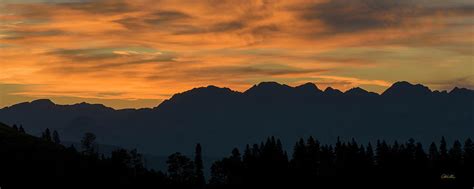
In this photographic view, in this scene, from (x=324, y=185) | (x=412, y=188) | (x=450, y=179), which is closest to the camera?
(x=450, y=179)

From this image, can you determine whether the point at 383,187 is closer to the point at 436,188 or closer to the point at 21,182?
the point at 436,188

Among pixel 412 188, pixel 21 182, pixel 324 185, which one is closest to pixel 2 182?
pixel 21 182

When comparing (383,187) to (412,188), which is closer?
(412,188)

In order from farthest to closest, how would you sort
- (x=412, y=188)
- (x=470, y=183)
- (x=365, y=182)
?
(x=365, y=182), (x=412, y=188), (x=470, y=183)

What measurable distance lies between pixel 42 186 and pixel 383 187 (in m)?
85.6

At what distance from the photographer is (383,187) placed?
147125 mm

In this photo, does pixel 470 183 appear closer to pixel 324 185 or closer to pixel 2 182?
pixel 324 185

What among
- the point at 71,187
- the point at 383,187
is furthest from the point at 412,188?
the point at 71,187

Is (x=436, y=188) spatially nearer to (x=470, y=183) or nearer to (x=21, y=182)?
(x=470, y=183)

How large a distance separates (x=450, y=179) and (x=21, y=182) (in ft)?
396

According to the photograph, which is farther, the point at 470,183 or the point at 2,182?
the point at 2,182

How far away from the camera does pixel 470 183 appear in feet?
324

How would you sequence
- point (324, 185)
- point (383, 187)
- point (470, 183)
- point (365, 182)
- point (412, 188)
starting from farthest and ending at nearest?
1. point (324, 185)
2. point (365, 182)
3. point (383, 187)
4. point (412, 188)
5. point (470, 183)

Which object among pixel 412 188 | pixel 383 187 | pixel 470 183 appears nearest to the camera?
pixel 470 183
